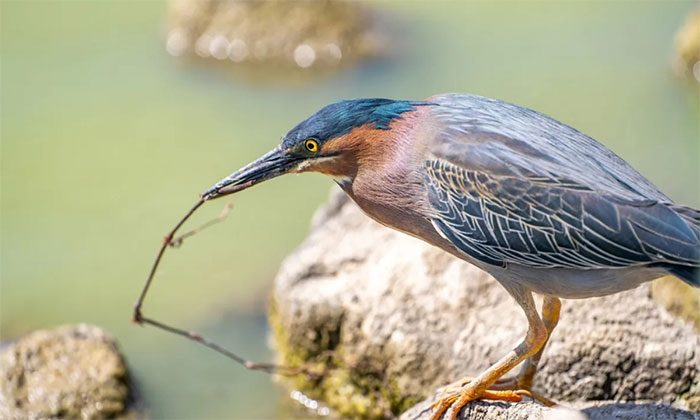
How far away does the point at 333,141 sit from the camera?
462cm

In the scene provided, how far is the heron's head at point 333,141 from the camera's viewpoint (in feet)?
15.1

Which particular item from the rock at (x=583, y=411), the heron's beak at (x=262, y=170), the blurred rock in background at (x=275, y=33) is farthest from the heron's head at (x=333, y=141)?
the blurred rock in background at (x=275, y=33)

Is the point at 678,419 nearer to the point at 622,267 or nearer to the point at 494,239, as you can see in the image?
the point at 622,267

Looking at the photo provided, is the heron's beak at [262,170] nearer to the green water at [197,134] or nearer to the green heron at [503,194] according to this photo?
the green heron at [503,194]

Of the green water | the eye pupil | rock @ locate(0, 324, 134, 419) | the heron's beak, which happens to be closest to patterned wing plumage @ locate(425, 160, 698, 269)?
the eye pupil

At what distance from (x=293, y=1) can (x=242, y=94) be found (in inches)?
51.1

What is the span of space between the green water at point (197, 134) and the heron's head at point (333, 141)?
8.07ft

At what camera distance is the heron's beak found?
15.4 ft

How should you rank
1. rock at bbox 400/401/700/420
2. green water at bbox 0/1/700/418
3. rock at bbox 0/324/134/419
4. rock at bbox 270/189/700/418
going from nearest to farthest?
rock at bbox 400/401/700/420 < rock at bbox 270/189/700/418 < rock at bbox 0/324/134/419 < green water at bbox 0/1/700/418

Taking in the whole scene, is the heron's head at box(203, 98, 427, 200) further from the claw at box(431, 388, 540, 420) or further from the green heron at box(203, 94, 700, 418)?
the claw at box(431, 388, 540, 420)

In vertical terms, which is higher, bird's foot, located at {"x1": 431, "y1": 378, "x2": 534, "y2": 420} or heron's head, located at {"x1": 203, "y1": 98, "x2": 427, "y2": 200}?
heron's head, located at {"x1": 203, "y1": 98, "x2": 427, "y2": 200}

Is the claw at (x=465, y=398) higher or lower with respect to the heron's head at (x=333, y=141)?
lower

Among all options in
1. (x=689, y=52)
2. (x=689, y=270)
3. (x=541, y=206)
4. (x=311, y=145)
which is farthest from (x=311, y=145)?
(x=689, y=52)

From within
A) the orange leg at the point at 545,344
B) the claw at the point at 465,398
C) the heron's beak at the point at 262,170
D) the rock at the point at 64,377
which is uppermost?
the heron's beak at the point at 262,170
